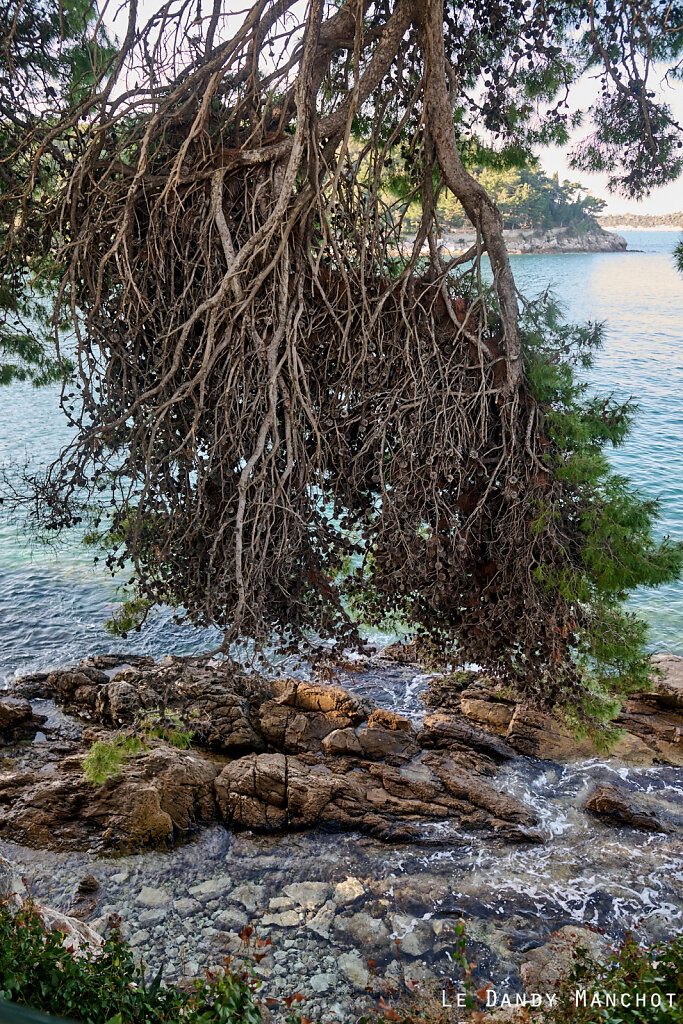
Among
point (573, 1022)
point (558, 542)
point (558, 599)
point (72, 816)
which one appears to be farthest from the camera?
point (72, 816)

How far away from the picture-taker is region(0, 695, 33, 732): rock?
755cm

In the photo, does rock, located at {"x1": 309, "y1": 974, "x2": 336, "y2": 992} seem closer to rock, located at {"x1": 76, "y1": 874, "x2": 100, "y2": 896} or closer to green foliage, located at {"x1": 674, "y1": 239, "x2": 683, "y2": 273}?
rock, located at {"x1": 76, "y1": 874, "x2": 100, "y2": 896}

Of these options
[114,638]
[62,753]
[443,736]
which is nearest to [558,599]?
[443,736]

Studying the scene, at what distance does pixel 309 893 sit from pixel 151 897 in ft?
4.23

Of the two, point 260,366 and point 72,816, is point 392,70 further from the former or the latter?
point 72,816

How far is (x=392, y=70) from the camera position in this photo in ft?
22.2

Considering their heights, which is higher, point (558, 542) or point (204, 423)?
point (204, 423)

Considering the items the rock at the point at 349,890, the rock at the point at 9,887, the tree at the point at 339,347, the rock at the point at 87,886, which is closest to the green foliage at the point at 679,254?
the tree at the point at 339,347

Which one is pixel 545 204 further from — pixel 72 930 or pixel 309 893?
pixel 72 930

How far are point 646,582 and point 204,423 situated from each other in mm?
3543

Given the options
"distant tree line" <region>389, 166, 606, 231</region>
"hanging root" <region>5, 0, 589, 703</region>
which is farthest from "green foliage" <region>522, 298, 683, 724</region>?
"distant tree line" <region>389, 166, 606, 231</region>

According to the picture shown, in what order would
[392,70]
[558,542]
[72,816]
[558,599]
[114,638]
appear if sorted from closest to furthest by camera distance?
1. [558,542]
2. [558,599]
3. [72,816]
4. [392,70]
5. [114,638]

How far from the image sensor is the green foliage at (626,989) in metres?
3.26

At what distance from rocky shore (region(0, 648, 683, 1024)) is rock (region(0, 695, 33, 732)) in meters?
0.02
